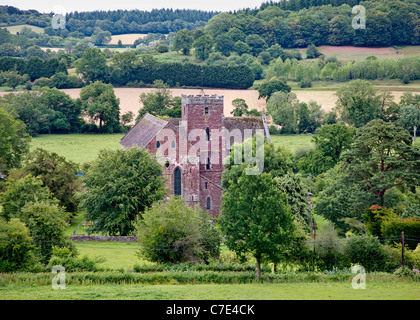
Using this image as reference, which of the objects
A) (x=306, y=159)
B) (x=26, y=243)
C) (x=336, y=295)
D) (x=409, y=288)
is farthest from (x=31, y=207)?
(x=306, y=159)

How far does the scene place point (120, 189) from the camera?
6038 centimetres

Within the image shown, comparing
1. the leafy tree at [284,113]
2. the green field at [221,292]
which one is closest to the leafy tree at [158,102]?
the leafy tree at [284,113]

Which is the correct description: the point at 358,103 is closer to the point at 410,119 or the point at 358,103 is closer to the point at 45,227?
the point at 410,119

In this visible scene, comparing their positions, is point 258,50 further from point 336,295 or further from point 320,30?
point 336,295

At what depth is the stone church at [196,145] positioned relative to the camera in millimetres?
69188

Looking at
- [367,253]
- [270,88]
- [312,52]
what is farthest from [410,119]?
[312,52]

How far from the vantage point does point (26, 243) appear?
4541 cm

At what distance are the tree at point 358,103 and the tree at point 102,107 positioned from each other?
41.4 meters

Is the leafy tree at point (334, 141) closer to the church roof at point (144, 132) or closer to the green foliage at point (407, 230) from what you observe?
the church roof at point (144, 132)

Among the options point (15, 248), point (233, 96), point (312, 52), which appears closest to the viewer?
point (15, 248)

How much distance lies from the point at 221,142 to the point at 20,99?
5651cm

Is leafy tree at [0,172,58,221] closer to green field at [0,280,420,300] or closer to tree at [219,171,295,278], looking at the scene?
green field at [0,280,420,300]

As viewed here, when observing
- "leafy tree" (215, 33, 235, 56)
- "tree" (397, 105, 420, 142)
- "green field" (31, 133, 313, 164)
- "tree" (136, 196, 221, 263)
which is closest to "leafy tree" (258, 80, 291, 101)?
"green field" (31, 133, 313, 164)

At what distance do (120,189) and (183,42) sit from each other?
5117 inches
